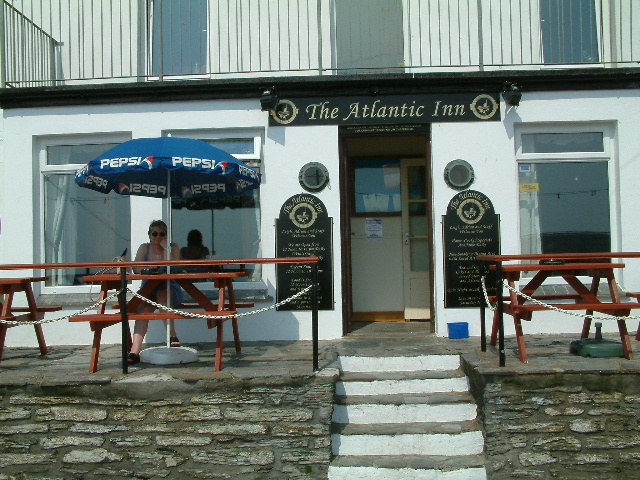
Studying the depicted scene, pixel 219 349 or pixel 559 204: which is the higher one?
pixel 559 204

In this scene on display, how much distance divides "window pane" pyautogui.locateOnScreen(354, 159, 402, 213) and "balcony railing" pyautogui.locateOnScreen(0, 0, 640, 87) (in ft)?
4.57

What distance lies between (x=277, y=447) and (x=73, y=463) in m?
1.70

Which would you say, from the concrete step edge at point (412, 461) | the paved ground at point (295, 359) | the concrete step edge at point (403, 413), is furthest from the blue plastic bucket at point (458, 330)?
the concrete step edge at point (412, 461)

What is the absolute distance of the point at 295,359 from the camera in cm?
588

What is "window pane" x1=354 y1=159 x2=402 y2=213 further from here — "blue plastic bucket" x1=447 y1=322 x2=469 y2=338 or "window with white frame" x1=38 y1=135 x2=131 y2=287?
"window with white frame" x1=38 y1=135 x2=131 y2=287

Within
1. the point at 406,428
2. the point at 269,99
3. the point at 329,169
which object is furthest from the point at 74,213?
the point at 406,428

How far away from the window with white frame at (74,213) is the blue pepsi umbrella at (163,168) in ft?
4.21

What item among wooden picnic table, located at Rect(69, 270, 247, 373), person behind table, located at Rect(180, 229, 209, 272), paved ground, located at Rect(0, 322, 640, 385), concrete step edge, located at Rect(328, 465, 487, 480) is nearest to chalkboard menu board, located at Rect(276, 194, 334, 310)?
paved ground, located at Rect(0, 322, 640, 385)

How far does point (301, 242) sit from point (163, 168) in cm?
210

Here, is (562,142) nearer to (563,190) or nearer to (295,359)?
(563,190)

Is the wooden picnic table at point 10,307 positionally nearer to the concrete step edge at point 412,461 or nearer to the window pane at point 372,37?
the concrete step edge at point 412,461

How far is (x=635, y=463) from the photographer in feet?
16.3

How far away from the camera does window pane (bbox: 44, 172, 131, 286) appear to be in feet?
25.8

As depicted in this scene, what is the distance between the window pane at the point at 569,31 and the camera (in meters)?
8.22
